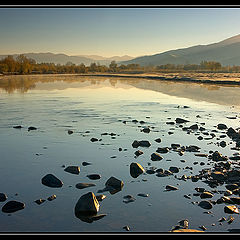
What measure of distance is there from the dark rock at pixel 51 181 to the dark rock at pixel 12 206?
6.03ft

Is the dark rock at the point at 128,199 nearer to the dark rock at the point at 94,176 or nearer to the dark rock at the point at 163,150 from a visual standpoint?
the dark rock at the point at 94,176

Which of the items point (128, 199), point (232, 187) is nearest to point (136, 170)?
point (128, 199)

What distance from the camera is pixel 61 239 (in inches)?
193

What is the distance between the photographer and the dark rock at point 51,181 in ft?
37.3

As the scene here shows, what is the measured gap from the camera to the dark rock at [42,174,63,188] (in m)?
11.4

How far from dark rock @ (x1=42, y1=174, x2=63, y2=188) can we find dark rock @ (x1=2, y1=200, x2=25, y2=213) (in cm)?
184

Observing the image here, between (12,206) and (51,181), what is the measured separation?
218cm

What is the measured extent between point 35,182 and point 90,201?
337cm

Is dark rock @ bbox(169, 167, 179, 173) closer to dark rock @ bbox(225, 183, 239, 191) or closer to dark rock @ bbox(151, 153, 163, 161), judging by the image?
dark rock @ bbox(151, 153, 163, 161)

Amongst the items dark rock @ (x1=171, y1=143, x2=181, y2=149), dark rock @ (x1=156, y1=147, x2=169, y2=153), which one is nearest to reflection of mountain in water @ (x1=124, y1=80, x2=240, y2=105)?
dark rock @ (x1=171, y1=143, x2=181, y2=149)

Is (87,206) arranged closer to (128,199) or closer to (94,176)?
(128,199)

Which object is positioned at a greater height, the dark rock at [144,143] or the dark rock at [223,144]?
the dark rock at [144,143]

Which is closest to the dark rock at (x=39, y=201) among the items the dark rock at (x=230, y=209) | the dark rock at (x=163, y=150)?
the dark rock at (x=230, y=209)

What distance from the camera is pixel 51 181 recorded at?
11469 millimetres
